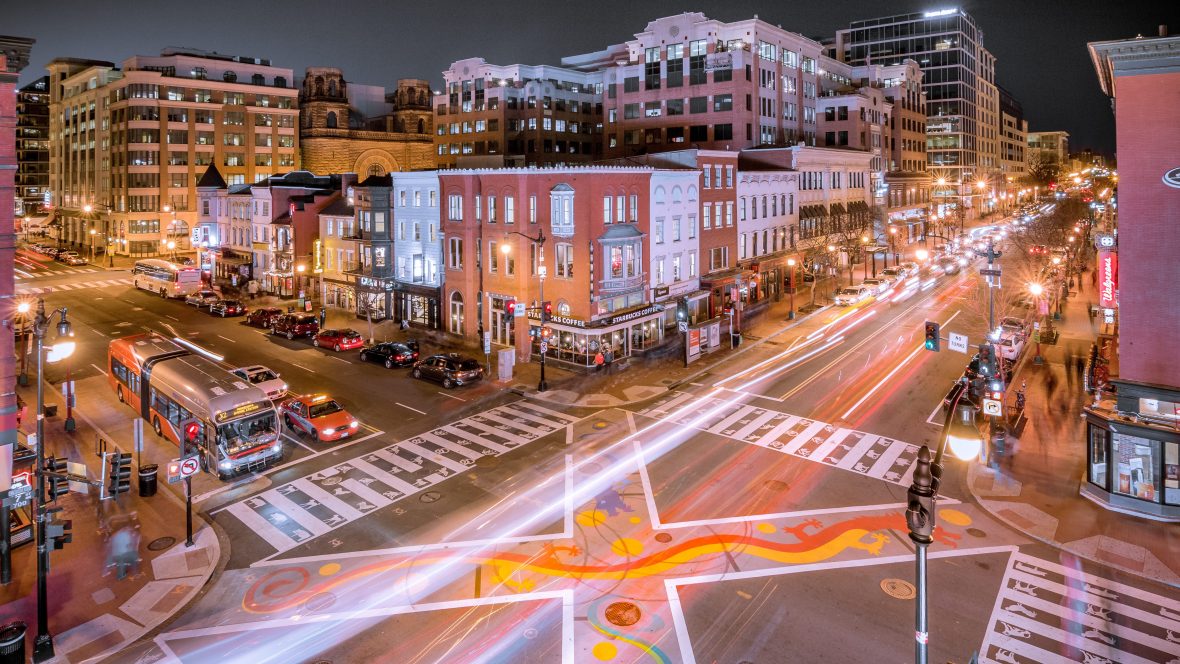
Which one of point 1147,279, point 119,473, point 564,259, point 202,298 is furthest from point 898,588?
point 202,298

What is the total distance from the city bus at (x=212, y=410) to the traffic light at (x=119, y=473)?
5.53ft

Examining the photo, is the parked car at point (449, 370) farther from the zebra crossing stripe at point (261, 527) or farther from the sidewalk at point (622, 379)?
the zebra crossing stripe at point (261, 527)

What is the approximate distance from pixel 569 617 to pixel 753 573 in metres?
5.02

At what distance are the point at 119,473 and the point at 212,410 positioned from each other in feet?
11.1

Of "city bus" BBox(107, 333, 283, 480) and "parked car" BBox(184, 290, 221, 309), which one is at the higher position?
"parked car" BBox(184, 290, 221, 309)

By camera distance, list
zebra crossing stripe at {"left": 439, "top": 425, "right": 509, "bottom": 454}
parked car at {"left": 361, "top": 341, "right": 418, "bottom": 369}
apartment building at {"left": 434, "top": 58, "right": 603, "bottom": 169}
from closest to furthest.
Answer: zebra crossing stripe at {"left": 439, "top": 425, "right": 509, "bottom": 454}
parked car at {"left": 361, "top": 341, "right": 418, "bottom": 369}
apartment building at {"left": 434, "top": 58, "right": 603, "bottom": 169}

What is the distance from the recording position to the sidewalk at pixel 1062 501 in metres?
18.0

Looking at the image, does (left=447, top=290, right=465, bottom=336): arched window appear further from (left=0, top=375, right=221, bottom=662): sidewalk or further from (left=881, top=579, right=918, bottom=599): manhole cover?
(left=881, top=579, right=918, bottom=599): manhole cover

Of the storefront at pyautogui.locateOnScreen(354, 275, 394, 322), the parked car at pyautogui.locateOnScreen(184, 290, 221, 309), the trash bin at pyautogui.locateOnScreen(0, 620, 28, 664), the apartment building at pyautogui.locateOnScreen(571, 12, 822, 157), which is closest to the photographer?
the trash bin at pyautogui.locateOnScreen(0, 620, 28, 664)

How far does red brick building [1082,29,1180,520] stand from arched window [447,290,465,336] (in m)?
34.9

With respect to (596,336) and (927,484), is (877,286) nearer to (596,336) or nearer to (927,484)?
(596,336)

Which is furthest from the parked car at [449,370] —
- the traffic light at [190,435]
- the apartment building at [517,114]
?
the apartment building at [517,114]

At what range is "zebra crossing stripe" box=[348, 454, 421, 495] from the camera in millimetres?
23016

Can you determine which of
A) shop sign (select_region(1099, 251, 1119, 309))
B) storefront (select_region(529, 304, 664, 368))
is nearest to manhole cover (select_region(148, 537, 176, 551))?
storefront (select_region(529, 304, 664, 368))
